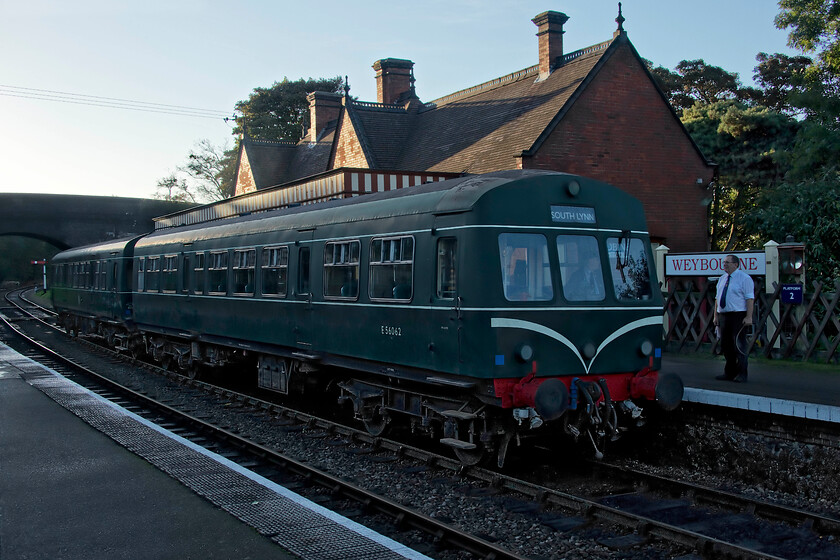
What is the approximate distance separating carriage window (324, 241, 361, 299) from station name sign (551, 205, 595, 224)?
8.65 feet

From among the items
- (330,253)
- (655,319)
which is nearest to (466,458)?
(655,319)

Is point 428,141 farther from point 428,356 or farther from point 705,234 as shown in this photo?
point 428,356

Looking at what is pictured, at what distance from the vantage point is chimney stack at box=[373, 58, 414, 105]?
116ft

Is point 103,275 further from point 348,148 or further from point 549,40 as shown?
point 549,40

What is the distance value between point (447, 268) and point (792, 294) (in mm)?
7207

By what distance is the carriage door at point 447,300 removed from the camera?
8016mm

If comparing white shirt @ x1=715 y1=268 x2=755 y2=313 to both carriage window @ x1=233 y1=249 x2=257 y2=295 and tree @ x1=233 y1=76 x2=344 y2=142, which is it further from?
tree @ x1=233 y1=76 x2=344 y2=142

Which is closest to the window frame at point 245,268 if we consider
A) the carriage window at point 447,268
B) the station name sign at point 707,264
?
the carriage window at point 447,268

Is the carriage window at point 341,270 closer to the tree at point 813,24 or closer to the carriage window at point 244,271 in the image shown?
the carriage window at point 244,271

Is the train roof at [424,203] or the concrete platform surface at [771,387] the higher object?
the train roof at [424,203]

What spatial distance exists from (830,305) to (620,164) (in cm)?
1240

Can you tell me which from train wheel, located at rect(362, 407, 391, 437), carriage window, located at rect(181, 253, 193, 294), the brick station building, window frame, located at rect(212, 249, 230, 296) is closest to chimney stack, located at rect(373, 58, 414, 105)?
the brick station building

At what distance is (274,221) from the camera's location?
12633 mm

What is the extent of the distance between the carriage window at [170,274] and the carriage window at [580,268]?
10.4 meters
